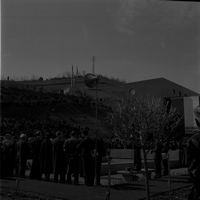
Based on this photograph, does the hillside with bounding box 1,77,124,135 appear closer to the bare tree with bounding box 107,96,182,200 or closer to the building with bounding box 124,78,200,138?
the building with bounding box 124,78,200,138

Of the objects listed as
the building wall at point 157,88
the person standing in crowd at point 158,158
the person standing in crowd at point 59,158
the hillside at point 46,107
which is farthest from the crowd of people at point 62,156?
the hillside at point 46,107

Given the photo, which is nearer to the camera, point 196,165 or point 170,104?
point 196,165

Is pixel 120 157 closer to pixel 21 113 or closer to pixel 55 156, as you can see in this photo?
pixel 55 156

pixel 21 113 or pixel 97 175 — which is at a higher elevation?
pixel 21 113

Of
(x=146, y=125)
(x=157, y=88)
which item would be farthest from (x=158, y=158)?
(x=157, y=88)

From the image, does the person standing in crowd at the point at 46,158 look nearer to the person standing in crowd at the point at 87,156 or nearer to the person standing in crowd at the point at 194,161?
the person standing in crowd at the point at 87,156

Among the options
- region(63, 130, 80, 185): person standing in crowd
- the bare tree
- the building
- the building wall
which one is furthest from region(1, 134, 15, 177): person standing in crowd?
the building wall

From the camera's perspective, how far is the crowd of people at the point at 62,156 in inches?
372

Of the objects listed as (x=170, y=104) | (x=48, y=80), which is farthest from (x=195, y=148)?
(x=48, y=80)

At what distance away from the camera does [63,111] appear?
50938 mm

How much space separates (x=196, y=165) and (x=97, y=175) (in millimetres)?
7032

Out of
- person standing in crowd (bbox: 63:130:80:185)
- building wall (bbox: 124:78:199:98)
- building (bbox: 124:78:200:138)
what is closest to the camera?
person standing in crowd (bbox: 63:130:80:185)

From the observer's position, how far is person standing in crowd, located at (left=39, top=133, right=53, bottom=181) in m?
10.8

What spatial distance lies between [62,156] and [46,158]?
71cm
